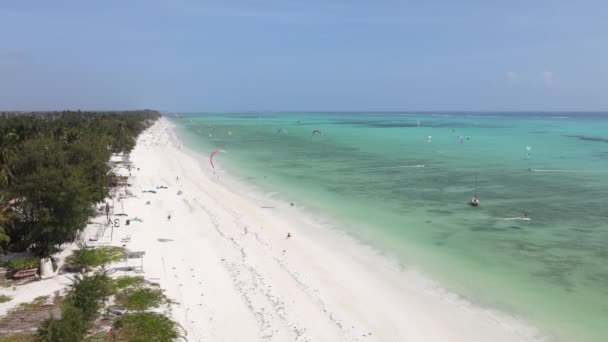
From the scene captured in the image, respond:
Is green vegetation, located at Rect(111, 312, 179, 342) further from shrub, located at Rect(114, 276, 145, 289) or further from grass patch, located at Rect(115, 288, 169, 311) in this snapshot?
shrub, located at Rect(114, 276, 145, 289)

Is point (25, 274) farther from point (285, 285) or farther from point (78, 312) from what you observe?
point (285, 285)

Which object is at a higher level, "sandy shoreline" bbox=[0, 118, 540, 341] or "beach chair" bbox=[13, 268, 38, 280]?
"beach chair" bbox=[13, 268, 38, 280]

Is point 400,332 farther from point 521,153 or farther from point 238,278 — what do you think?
point 521,153

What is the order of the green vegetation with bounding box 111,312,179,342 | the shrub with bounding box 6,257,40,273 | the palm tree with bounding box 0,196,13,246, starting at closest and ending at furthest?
the green vegetation with bounding box 111,312,179,342
the shrub with bounding box 6,257,40,273
the palm tree with bounding box 0,196,13,246

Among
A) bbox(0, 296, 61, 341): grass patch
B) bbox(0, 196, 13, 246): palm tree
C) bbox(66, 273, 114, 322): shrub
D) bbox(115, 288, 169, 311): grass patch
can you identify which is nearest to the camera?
bbox(0, 296, 61, 341): grass patch

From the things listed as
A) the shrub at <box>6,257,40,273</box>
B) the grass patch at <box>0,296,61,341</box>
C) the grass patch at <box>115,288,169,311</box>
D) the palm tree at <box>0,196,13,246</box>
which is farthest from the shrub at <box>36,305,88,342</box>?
the palm tree at <box>0,196,13,246</box>

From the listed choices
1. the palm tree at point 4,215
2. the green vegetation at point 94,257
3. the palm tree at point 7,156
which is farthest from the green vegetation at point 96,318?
the palm tree at point 7,156

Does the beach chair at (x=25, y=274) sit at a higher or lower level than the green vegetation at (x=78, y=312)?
lower

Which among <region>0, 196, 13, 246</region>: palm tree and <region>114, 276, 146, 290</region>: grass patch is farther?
<region>0, 196, 13, 246</region>: palm tree

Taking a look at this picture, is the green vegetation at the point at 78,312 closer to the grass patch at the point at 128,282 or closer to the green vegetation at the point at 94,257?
the grass patch at the point at 128,282
